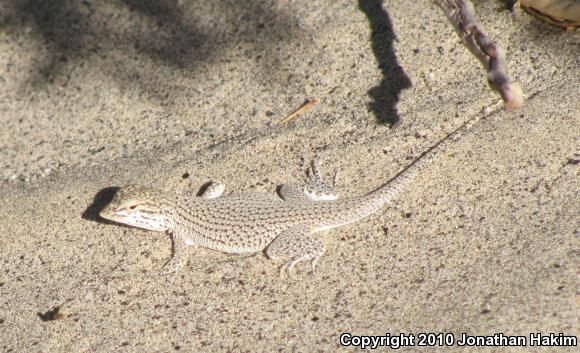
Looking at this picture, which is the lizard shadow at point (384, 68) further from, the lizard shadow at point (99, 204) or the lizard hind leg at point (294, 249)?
the lizard shadow at point (99, 204)

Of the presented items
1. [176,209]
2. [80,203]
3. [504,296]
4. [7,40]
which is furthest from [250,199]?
[7,40]

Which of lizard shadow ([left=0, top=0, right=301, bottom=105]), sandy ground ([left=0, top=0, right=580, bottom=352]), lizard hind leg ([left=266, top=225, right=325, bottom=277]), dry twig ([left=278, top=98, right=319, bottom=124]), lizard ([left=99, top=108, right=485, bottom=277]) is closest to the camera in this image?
sandy ground ([left=0, top=0, right=580, bottom=352])

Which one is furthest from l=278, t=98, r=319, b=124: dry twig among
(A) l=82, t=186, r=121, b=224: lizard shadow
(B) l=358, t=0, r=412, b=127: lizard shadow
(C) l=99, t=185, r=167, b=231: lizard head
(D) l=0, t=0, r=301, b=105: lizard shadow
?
(A) l=82, t=186, r=121, b=224: lizard shadow

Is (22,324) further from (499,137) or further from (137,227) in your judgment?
(499,137)

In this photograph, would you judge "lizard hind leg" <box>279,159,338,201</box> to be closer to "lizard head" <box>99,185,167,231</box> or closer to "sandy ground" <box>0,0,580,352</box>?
"sandy ground" <box>0,0,580,352</box>

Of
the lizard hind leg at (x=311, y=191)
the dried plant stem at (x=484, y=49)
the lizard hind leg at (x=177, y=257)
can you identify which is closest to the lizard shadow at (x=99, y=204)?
the lizard hind leg at (x=177, y=257)

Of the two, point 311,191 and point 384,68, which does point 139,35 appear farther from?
point 311,191
